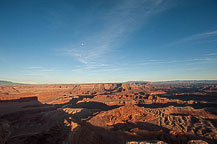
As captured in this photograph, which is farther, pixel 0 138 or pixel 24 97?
pixel 24 97

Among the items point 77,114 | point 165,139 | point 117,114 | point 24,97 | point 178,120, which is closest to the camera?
point 165,139

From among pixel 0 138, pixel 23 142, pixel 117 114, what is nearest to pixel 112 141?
pixel 23 142

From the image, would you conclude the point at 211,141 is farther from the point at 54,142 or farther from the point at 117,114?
the point at 54,142

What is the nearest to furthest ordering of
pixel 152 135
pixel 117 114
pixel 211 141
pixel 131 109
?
pixel 152 135
pixel 211 141
pixel 117 114
pixel 131 109

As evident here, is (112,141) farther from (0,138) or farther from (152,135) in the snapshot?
(0,138)

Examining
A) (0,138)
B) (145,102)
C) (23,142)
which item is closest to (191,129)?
(23,142)

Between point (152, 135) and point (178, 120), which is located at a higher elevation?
point (152, 135)

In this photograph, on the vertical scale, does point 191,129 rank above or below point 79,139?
below

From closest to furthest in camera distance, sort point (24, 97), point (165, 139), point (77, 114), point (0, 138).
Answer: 1. point (0, 138)
2. point (165, 139)
3. point (77, 114)
4. point (24, 97)

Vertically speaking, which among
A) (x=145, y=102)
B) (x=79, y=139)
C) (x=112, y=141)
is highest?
(x=79, y=139)
